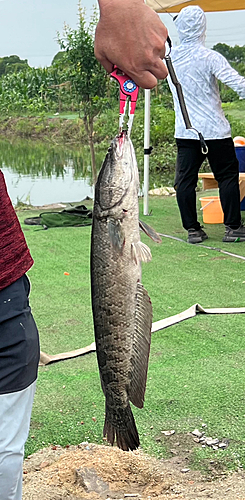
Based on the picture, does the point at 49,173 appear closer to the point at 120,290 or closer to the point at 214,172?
the point at 214,172

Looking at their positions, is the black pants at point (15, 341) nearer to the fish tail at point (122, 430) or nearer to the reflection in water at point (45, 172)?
the fish tail at point (122, 430)

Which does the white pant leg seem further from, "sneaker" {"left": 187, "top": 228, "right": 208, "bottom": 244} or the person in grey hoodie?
"sneaker" {"left": 187, "top": 228, "right": 208, "bottom": 244}

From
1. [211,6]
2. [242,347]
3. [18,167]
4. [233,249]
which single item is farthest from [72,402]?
[18,167]

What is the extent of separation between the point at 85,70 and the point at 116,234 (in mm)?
8618

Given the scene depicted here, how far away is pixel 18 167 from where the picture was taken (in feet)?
58.7

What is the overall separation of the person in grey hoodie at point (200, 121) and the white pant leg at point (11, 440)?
192 inches

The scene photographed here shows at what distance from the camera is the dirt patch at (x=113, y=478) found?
2570 millimetres

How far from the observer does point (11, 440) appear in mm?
1712

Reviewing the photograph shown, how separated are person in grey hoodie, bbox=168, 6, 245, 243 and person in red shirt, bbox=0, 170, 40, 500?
4.73 meters

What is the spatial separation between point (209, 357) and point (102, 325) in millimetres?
2183

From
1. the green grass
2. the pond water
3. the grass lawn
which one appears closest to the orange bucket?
the grass lawn

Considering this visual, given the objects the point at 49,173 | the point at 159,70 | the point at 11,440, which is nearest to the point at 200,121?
the point at 159,70

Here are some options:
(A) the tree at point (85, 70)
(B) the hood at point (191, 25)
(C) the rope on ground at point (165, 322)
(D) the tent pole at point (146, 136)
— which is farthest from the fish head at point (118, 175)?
(A) the tree at point (85, 70)

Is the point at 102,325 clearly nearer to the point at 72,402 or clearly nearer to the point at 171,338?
the point at 72,402
